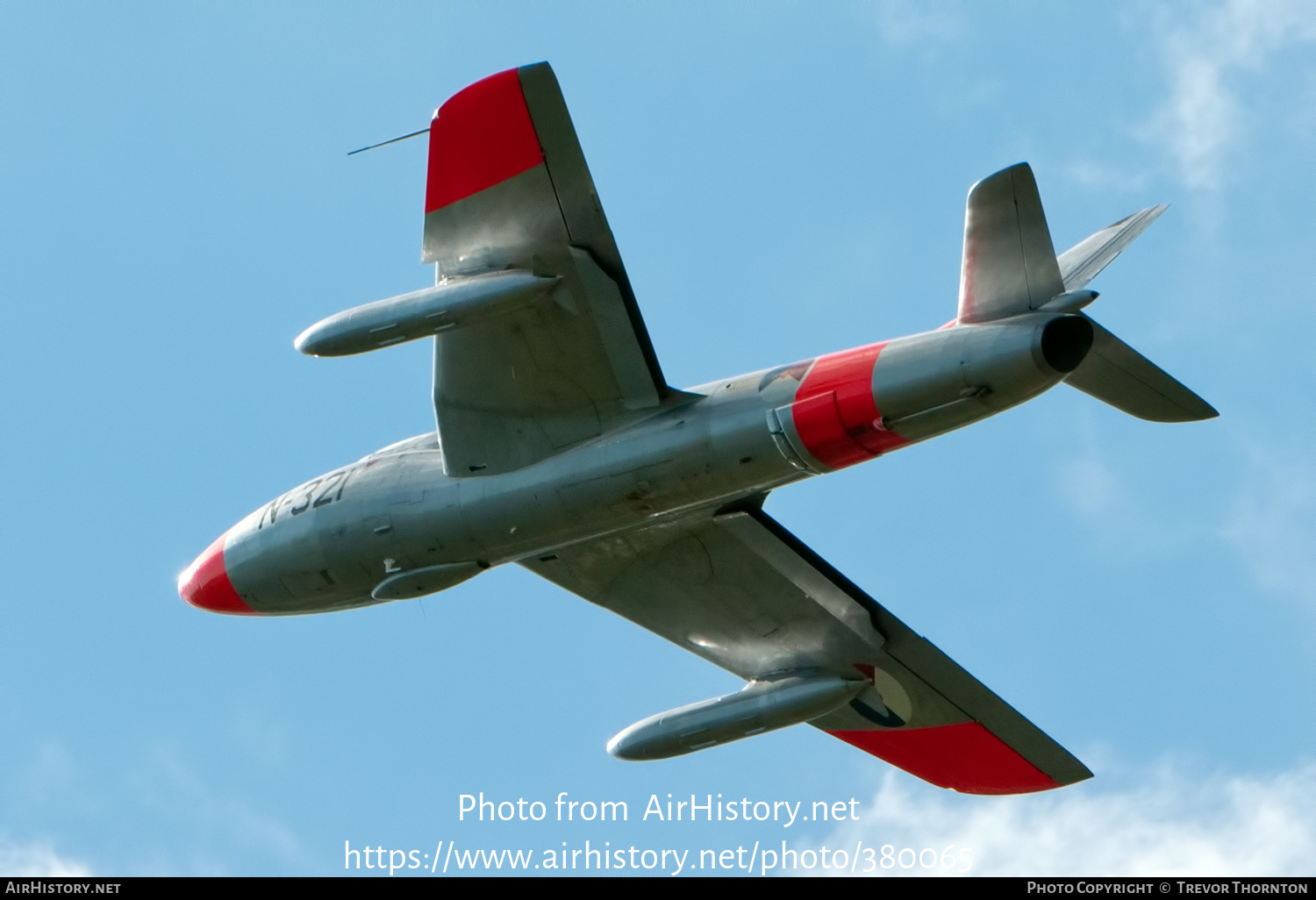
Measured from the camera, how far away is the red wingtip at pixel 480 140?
66.2 ft

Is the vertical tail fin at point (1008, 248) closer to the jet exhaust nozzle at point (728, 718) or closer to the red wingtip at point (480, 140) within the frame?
the red wingtip at point (480, 140)

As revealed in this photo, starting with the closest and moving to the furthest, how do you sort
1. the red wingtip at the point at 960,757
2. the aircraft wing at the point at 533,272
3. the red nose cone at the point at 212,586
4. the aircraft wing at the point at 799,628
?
1. the aircraft wing at the point at 533,272
2. the aircraft wing at the point at 799,628
3. the red nose cone at the point at 212,586
4. the red wingtip at the point at 960,757

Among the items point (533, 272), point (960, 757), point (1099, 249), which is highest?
point (1099, 249)

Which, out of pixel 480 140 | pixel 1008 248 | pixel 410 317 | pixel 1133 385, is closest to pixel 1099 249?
pixel 1133 385

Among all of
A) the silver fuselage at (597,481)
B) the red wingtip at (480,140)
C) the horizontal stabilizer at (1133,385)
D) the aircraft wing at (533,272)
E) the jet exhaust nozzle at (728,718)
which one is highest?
the red wingtip at (480,140)

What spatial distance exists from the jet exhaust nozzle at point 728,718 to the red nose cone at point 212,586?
5463mm

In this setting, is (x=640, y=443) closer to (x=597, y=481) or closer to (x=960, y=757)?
(x=597, y=481)

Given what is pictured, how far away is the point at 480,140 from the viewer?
67.3 ft

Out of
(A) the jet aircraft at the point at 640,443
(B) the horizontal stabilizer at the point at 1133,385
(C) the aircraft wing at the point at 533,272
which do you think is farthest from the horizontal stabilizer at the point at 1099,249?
(C) the aircraft wing at the point at 533,272

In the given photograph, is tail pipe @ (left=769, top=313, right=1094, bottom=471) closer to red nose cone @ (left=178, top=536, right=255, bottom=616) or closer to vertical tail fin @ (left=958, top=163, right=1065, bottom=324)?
vertical tail fin @ (left=958, top=163, right=1065, bottom=324)

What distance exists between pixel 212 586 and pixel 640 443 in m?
7.09

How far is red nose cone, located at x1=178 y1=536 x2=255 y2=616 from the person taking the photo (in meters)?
24.3

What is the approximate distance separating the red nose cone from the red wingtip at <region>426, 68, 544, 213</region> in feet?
21.2
